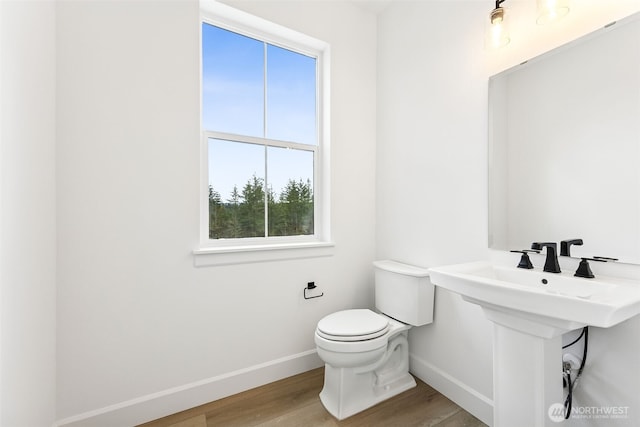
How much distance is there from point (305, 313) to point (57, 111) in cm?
173

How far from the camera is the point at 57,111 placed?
1.33 metres

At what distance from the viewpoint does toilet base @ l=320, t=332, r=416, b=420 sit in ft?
5.16

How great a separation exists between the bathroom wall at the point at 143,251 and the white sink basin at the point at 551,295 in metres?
1.11

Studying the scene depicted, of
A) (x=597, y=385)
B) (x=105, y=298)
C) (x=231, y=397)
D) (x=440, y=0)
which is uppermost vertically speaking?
(x=440, y=0)

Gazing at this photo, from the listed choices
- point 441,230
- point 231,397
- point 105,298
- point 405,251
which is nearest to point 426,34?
point 441,230

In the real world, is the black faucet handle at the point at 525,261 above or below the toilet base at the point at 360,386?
above

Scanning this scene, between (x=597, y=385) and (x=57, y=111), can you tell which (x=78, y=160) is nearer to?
(x=57, y=111)

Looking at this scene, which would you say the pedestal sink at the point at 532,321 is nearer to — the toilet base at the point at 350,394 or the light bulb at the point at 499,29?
the toilet base at the point at 350,394

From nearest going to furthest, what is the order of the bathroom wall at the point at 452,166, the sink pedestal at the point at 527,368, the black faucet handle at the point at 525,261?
the sink pedestal at the point at 527,368
the bathroom wall at the point at 452,166
the black faucet handle at the point at 525,261

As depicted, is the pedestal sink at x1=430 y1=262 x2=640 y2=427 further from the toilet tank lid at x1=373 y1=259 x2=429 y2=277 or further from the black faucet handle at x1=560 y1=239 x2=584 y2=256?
the toilet tank lid at x1=373 y1=259 x2=429 y2=277

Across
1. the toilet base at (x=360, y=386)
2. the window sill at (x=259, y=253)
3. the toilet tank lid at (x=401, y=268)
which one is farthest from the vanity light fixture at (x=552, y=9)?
the toilet base at (x=360, y=386)

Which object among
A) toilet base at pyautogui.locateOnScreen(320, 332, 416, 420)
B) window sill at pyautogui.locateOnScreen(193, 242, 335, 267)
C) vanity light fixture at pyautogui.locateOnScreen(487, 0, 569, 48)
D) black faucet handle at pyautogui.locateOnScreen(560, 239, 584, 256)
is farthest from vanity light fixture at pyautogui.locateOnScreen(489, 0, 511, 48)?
toilet base at pyautogui.locateOnScreen(320, 332, 416, 420)

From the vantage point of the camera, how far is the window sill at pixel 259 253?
165 centimetres

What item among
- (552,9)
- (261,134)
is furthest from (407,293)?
(552,9)
